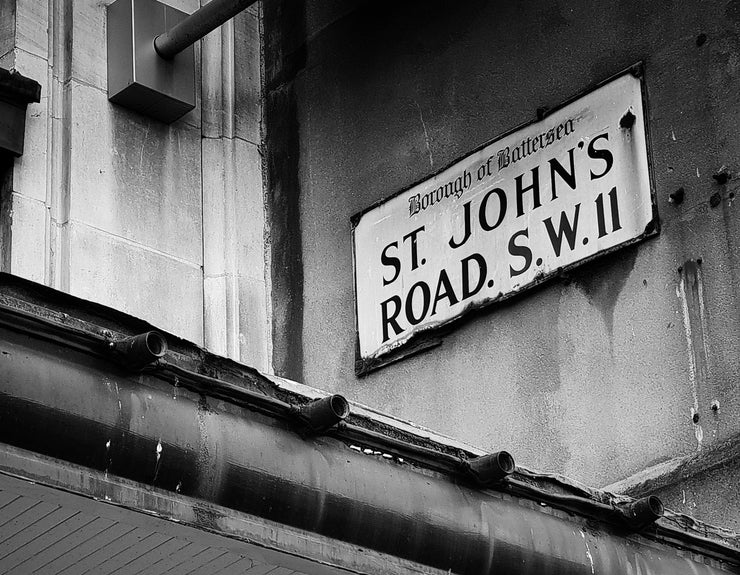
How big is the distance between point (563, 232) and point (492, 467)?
2.52 meters

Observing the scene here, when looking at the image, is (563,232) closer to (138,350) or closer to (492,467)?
(492,467)

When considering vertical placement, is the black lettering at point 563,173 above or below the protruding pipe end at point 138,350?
above

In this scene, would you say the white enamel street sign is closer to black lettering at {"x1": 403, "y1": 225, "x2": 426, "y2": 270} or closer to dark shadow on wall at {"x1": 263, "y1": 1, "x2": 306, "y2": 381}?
black lettering at {"x1": 403, "y1": 225, "x2": 426, "y2": 270}

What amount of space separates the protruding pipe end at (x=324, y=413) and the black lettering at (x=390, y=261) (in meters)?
3.64

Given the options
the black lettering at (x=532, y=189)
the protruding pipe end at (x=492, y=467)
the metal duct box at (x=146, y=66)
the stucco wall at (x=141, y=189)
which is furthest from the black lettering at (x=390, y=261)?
the protruding pipe end at (x=492, y=467)

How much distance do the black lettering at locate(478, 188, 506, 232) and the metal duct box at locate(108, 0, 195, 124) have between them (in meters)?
2.14

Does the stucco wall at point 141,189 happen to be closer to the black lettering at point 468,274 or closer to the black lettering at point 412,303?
the black lettering at point 412,303

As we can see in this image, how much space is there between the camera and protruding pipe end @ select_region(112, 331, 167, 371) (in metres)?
4.77

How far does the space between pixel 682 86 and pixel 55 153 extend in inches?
144

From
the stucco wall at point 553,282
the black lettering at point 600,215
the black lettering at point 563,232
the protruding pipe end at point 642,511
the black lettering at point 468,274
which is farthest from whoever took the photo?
the black lettering at point 468,274

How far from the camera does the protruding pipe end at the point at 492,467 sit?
19.0ft

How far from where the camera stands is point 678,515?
655 centimetres

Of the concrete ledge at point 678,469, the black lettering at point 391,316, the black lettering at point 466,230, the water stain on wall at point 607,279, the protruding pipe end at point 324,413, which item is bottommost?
the protruding pipe end at point 324,413

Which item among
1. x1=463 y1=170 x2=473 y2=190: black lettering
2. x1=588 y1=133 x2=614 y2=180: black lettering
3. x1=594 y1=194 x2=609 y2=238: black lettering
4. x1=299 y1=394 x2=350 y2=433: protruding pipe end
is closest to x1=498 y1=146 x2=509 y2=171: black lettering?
x1=463 y1=170 x2=473 y2=190: black lettering
